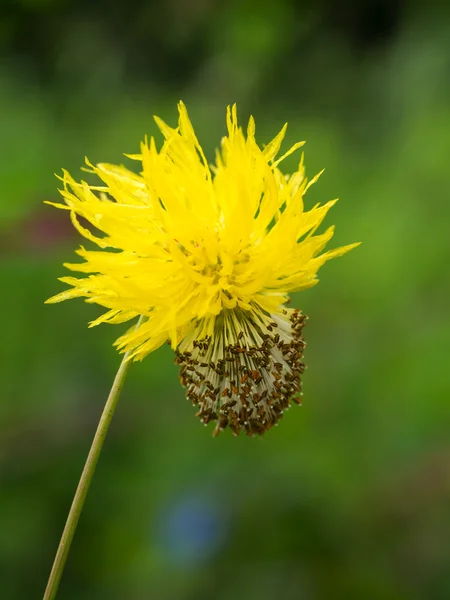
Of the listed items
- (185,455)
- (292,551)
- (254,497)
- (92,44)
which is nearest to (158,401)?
(185,455)

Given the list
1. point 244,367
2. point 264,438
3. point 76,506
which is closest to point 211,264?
point 244,367

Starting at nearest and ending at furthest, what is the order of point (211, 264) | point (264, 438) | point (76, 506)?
point (76, 506) → point (211, 264) → point (264, 438)

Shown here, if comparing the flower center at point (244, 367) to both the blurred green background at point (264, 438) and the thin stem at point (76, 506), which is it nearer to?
the thin stem at point (76, 506)

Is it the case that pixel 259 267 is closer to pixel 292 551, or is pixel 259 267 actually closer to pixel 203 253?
pixel 203 253

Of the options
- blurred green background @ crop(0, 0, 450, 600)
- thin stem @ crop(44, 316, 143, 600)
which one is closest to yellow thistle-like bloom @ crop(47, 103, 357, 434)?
thin stem @ crop(44, 316, 143, 600)

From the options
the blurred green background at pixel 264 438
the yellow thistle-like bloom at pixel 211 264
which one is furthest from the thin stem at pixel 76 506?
the blurred green background at pixel 264 438

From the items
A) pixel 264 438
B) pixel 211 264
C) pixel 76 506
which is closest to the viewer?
pixel 76 506

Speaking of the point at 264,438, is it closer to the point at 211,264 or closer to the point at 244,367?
the point at 244,367
